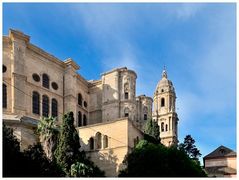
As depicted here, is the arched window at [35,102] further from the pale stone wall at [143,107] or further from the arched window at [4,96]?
the pale stone wall at [143,107]

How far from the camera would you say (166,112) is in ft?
186

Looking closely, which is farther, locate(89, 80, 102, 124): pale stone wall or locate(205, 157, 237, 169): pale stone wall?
locate(89, 80, 102, 124): pale stone wall

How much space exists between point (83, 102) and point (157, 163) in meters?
21.4

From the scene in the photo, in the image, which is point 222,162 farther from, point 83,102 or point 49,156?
point 49,156

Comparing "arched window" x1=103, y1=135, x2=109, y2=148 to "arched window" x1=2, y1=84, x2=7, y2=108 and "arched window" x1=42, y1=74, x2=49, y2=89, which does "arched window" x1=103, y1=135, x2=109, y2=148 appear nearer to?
"arched window" x1=2, y1=84, x2=7, y2=108

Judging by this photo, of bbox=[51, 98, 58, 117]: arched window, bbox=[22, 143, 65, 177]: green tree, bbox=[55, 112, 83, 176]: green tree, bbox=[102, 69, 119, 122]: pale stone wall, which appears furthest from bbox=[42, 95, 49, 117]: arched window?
bbox=[22, 143, 65, 177]: green tree

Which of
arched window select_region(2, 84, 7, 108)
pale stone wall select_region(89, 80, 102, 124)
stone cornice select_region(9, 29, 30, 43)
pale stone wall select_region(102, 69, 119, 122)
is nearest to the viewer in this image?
arched window select_region(2, 84, 7, 108)

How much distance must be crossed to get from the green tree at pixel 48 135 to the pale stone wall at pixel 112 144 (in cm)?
442

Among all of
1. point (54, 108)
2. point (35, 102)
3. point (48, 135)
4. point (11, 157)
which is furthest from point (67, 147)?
point (54, 108)

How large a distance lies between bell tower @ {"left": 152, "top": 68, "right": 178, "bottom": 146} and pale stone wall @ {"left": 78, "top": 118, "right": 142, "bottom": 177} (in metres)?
19.6

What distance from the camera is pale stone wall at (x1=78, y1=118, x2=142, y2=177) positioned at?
112 feet

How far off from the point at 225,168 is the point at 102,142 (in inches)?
664

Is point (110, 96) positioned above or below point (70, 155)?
above

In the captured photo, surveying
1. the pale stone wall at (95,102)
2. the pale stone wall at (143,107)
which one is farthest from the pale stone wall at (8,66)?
the pale stone wall at (143,107)
